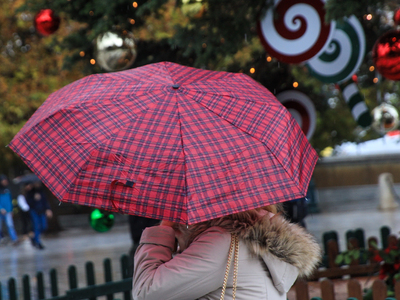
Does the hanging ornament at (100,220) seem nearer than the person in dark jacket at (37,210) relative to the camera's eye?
Yes

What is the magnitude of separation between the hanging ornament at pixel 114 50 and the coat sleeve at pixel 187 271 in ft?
12.3

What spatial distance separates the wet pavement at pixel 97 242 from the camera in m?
10.7

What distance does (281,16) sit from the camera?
16.4 ft

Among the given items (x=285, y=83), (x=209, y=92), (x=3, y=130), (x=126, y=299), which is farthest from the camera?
(x=3, y=130)

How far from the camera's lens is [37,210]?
48.9ft

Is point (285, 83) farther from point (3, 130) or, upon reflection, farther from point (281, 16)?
point (3, 130)

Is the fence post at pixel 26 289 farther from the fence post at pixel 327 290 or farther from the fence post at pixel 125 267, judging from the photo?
the fence post at pixel 327 290

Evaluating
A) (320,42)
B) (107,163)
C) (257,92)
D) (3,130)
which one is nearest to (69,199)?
(107,163)

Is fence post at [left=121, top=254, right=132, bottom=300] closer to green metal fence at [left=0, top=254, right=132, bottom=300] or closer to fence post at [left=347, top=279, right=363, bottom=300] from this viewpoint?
green metal fence at [left=0, top=254, right=132, bottom=300]

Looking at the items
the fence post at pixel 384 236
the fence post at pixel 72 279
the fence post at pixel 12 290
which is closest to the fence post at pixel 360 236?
the fence post at pixel 384 236

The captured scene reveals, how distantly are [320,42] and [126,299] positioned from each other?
Answer: 3.05 metres

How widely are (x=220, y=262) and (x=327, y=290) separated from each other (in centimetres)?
244

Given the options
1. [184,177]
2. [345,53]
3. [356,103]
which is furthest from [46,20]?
[184,177]

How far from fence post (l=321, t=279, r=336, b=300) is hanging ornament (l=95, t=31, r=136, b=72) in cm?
303
